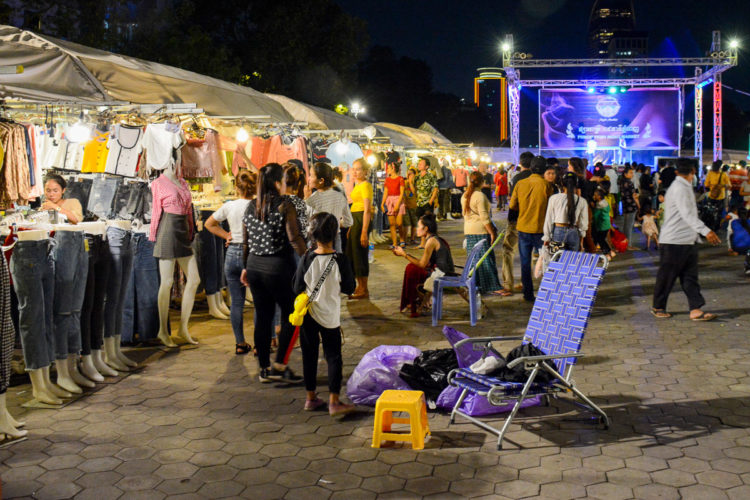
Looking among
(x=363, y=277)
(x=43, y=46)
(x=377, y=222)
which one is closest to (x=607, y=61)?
(x=377, y=222)

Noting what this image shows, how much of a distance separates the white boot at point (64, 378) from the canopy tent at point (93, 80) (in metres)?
2.43

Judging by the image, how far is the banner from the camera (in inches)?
1254

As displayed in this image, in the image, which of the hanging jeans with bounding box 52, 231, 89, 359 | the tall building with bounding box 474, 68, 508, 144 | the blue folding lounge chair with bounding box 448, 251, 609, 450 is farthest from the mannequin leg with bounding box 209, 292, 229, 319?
the tall building with bounding box 474, 68, 508, 144

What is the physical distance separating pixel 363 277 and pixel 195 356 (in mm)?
3733

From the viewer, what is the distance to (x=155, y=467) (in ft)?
14.3

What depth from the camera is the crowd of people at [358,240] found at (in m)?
5.22

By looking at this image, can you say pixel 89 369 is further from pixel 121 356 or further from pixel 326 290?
pixel 326 290

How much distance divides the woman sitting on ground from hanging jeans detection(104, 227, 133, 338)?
328 centimetres

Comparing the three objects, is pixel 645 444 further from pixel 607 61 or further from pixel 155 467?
pixel 607 61

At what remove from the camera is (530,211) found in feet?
30.6

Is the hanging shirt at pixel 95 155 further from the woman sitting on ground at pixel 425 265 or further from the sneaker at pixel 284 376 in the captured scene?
the woman sitting on ground at pixel 425 265

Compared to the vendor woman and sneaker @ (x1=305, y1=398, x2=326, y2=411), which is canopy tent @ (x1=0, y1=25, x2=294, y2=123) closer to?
the vendor woman

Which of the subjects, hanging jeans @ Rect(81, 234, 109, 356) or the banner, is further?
the banner

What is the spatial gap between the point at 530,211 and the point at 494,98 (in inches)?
5061
